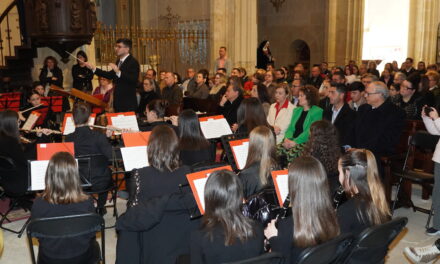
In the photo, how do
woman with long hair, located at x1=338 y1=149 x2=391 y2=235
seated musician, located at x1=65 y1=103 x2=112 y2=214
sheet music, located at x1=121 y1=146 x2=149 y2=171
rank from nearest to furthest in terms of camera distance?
woman with long hair, located at x1=338 y1=149 x2=391 y2=235
sheet music, located at x1=121 y1=146 x2=149 y2=171
seated musician, located at x1=65 y1=103 x2=112 y2=214

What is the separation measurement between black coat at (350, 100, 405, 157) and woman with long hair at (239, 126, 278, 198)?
6.86ft

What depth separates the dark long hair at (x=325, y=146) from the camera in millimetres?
4754

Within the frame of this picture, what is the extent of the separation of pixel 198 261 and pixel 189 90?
27.8ft

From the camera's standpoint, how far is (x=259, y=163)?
170 inches

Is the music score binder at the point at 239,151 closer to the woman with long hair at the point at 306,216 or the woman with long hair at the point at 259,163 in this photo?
the woman with long hair at the point at 259,163

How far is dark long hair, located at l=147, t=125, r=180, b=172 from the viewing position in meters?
3.81

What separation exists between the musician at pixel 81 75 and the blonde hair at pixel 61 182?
24.3 ft

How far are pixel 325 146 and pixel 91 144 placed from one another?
8.66 ft

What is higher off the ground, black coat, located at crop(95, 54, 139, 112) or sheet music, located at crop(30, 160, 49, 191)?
black coat, located at crop(95, 54, 139, 112)

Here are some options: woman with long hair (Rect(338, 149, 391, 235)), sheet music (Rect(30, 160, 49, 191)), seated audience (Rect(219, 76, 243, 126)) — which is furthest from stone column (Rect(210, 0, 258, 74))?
woman with long hair (Rect(338, 149, 391, 235))

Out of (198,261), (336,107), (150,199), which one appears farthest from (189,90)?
(198,261)

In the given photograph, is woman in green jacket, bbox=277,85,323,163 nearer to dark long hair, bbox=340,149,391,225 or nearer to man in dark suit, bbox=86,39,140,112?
man in dark suit, bbox=86,39,140,112

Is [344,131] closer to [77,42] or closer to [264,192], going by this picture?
[264,192]

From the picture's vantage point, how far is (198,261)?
9.56 ft
